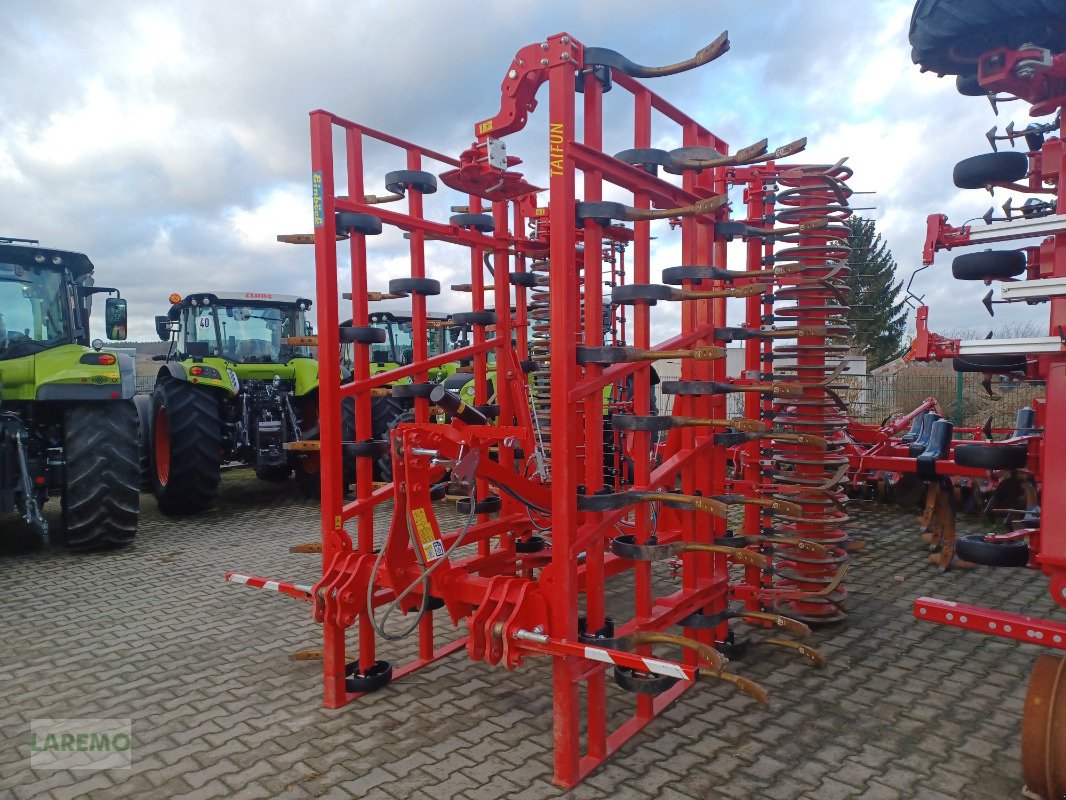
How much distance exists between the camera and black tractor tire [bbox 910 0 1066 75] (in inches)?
104

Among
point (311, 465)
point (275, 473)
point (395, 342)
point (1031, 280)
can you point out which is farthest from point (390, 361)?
point (1031, 280)

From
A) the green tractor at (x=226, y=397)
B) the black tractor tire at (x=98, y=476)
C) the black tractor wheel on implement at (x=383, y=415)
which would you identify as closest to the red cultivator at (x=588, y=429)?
the black tractor tire at (x=98, y=476)

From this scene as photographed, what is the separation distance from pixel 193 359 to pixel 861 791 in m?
8.44

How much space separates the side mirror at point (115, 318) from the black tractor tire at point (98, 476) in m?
0.92

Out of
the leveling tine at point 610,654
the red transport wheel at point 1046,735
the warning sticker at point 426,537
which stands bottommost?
the red transport wheel at point 1046,735

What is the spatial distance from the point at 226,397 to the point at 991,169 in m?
8.40

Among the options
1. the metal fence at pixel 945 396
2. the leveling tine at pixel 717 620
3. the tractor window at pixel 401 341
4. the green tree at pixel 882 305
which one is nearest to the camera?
the leveling tine at pixel 717 620

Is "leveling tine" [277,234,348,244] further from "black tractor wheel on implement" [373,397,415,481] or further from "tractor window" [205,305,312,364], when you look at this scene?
"tractor window" [205,305,312,364]

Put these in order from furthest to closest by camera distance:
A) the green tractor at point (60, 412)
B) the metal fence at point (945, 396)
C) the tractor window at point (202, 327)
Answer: the metal fence at point (945, 396)
the tractor window at point (202, 327)
the green tractor at point (60, 412)

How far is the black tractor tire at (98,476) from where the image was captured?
22.0 ft

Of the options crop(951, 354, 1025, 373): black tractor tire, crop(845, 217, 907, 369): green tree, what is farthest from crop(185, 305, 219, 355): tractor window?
crop(845, 217, 907, 369): green tree

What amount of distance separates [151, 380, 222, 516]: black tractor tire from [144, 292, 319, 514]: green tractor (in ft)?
0.04

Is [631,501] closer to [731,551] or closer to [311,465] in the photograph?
[731,551]

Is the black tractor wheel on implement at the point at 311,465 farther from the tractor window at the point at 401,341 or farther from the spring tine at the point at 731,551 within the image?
the spring tine at the point at 731,551
